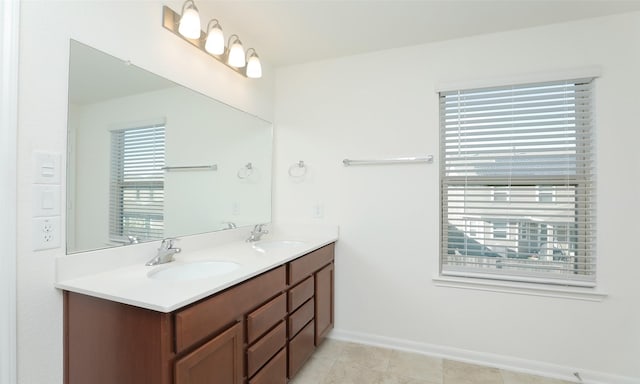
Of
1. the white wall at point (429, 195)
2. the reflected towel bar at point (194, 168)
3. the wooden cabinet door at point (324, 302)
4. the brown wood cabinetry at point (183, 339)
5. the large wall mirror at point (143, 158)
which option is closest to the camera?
the brown wood cabinetry at point (183, 339)

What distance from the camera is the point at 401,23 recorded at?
197 cm

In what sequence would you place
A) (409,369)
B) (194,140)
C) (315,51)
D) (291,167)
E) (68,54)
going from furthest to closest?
(291,167) → (315,51) → (409,369) → (194,140) → (68,54)

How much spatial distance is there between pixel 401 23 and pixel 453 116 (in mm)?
742

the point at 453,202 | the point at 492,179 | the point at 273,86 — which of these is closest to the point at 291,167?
the point at 273,86

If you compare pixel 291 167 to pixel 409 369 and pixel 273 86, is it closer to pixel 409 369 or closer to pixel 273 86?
pixel 273 86

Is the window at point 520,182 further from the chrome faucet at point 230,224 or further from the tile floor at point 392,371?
the chrome faucet at point 230,224

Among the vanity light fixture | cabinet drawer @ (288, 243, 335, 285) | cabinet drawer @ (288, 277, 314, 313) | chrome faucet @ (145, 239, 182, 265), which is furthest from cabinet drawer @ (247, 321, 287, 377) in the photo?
the vanity light fixture

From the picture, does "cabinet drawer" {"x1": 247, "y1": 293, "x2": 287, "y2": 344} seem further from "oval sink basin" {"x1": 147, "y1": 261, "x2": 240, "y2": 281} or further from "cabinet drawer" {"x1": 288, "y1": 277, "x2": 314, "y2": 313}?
"oval sink basin" {"x1": 147, "y1": 261, "x2": 240, "y2": 281}

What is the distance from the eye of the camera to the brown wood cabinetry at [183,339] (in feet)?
3.29

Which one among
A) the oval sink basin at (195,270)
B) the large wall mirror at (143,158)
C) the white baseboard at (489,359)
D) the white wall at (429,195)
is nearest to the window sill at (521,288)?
the white wall at (429,195)

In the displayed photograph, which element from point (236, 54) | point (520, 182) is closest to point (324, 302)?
point (520, 182)

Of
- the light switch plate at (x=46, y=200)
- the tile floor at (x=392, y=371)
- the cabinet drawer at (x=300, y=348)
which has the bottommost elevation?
the tile floor at (x=392, y=371)

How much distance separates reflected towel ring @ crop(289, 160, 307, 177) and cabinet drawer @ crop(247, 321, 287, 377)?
1.26 m

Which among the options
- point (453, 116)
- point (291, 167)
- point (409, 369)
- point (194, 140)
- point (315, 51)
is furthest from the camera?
point (291, 167)
